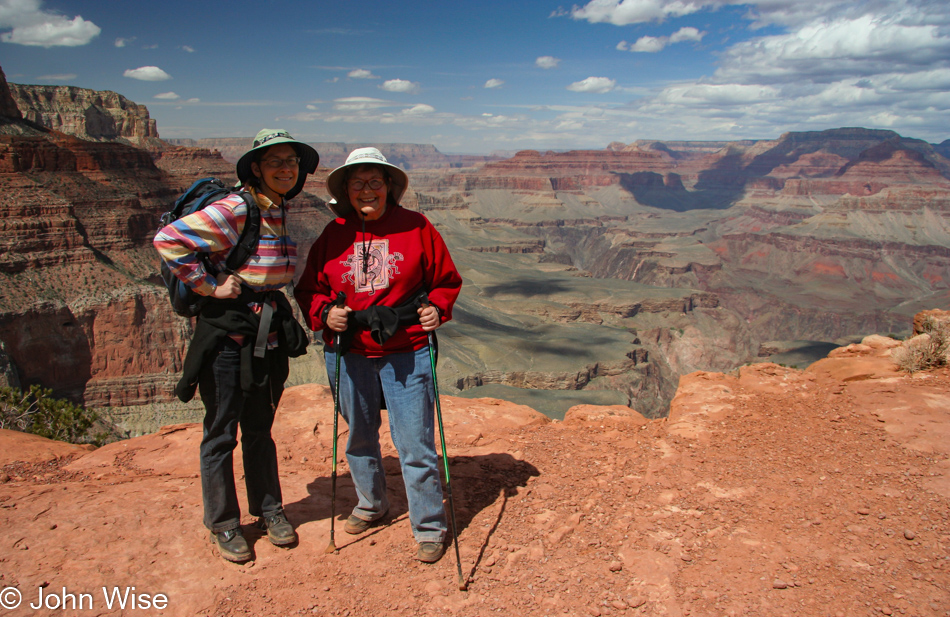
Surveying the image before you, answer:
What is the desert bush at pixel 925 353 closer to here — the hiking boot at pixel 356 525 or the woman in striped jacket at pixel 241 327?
the hiking boot at pixel 356 525

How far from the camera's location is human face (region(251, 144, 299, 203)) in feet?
A: 12.5

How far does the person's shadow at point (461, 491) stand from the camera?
4538mm

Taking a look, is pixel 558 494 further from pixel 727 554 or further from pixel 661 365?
pixel 661 365

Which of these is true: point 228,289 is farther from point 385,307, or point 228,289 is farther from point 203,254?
point 385,307

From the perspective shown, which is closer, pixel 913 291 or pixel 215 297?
pixel 215 297

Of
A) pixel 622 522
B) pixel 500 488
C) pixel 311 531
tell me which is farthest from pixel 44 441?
pixel 622 522

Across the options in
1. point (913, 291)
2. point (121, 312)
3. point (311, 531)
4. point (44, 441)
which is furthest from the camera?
point (913, 291)

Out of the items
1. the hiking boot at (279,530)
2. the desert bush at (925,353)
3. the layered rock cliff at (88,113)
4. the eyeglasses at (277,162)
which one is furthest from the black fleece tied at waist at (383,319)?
the layered rock cliff at (88,113)

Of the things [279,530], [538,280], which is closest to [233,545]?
[279,530]

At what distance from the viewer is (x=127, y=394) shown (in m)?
32.7

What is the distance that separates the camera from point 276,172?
382 cm

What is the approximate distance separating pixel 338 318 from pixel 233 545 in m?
1.74

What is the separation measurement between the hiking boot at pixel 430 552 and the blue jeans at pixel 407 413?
4 centimetres

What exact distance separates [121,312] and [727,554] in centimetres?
3614
